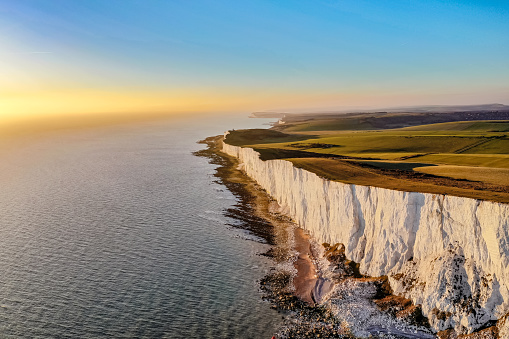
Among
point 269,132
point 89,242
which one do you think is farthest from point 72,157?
point 89,242

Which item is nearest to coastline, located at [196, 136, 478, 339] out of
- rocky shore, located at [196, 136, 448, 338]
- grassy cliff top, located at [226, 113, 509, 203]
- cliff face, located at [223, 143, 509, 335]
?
rocky shore, located at [196, 136, 448, 338]

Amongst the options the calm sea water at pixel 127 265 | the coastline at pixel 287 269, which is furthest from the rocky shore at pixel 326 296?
the calm sea water at pixel 127 265

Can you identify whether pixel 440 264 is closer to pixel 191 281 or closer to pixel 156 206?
pixel 191 281

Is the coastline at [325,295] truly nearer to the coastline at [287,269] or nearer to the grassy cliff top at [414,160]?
the coastline at [287,269]

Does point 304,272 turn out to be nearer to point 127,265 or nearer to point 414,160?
point 127,265

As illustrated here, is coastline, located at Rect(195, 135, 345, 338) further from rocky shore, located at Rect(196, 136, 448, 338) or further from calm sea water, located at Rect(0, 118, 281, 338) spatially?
calm sea water, located at Rect(0, 118, 281, 338)

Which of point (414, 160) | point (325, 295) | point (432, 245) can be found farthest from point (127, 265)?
point (414, 160)
